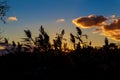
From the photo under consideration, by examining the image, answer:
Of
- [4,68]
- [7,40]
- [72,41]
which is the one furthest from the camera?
[7,40]

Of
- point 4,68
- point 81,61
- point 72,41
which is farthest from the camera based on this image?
point 72,41

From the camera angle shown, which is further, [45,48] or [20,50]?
[20,50]

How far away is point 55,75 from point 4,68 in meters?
1.82

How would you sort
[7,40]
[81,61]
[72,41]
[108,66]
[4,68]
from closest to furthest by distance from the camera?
[108,66] → [81,61] → [4,68] → [72,41] → [7,40]

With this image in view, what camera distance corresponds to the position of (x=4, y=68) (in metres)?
8.40

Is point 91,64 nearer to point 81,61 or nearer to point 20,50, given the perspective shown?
point 81,61

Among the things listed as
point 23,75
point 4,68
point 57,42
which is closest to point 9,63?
point 4,68

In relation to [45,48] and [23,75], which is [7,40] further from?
[23,75]

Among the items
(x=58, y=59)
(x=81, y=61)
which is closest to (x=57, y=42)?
(x=58, y=59)

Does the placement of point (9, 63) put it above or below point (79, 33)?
below

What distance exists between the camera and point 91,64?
7.35m

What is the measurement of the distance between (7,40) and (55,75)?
5.06 meters

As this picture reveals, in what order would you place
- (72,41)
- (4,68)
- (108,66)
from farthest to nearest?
(72,41) → (4,68) → (108,66)

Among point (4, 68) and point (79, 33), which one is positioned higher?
point (79, 33)
